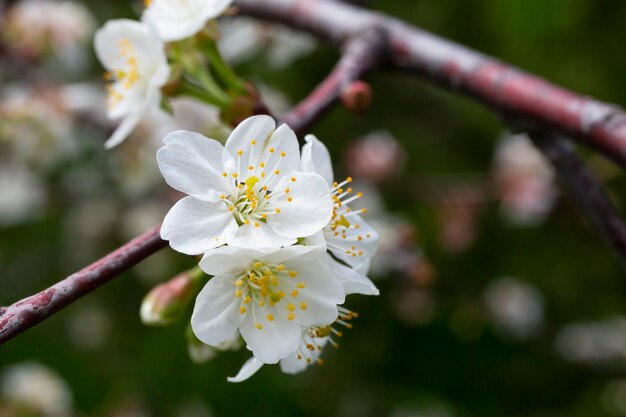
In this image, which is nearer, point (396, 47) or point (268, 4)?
point (396, 47)

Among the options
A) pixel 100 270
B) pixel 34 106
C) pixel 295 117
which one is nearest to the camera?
pixel 100 270

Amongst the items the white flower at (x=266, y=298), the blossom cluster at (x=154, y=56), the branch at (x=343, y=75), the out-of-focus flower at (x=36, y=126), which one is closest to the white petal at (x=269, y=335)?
the white flower at (x=266, y=298)

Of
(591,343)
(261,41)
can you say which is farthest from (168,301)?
(591,343)

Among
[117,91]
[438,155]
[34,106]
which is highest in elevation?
[117,91]

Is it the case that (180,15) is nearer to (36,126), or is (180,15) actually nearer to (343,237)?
(343,237)

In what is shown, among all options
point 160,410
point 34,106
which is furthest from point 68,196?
point 160,410

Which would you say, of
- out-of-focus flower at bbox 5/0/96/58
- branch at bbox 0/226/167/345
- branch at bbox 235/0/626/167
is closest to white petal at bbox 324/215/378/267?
branch at bbox 0/226/167/345

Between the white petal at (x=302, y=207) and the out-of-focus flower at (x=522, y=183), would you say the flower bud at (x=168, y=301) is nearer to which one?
the white petal at (x=302, y=207)

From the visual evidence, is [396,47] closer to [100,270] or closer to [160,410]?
[100,270]
